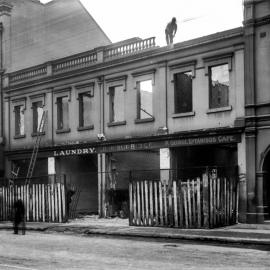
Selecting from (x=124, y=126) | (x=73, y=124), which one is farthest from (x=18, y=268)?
(x=73, y=124)

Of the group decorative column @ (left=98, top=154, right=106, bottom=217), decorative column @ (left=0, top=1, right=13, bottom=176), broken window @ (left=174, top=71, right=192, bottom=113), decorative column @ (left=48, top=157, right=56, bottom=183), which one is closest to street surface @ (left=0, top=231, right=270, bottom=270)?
broken window @ (left=174, top=71, right=192, bottom=113)

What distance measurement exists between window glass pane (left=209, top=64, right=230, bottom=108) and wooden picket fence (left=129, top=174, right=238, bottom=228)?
11.0 ft

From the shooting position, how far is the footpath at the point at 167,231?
51.6ft

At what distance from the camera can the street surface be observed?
1096cm

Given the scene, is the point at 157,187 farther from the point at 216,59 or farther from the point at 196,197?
the point at 216,59

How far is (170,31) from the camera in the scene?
76.7ft

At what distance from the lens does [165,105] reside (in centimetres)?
2322

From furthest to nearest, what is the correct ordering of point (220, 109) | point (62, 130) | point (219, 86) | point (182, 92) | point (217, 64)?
point (62, 130)
point (182, 92)
point (219, 86)
point (217, 64)
point (220, 109)

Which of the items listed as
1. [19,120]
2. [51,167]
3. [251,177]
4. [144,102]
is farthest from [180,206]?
[19,120]

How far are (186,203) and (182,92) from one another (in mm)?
5925

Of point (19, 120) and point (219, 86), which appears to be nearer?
point (219, 86)

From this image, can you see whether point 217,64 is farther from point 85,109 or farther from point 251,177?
point 85,109

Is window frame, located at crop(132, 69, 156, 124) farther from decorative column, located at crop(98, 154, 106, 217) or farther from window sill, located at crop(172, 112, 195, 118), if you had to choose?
decorative column, located at crop(98, 154, 106, 217)

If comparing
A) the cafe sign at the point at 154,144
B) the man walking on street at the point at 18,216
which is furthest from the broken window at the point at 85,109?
the man walking on street at the point at 18,216
